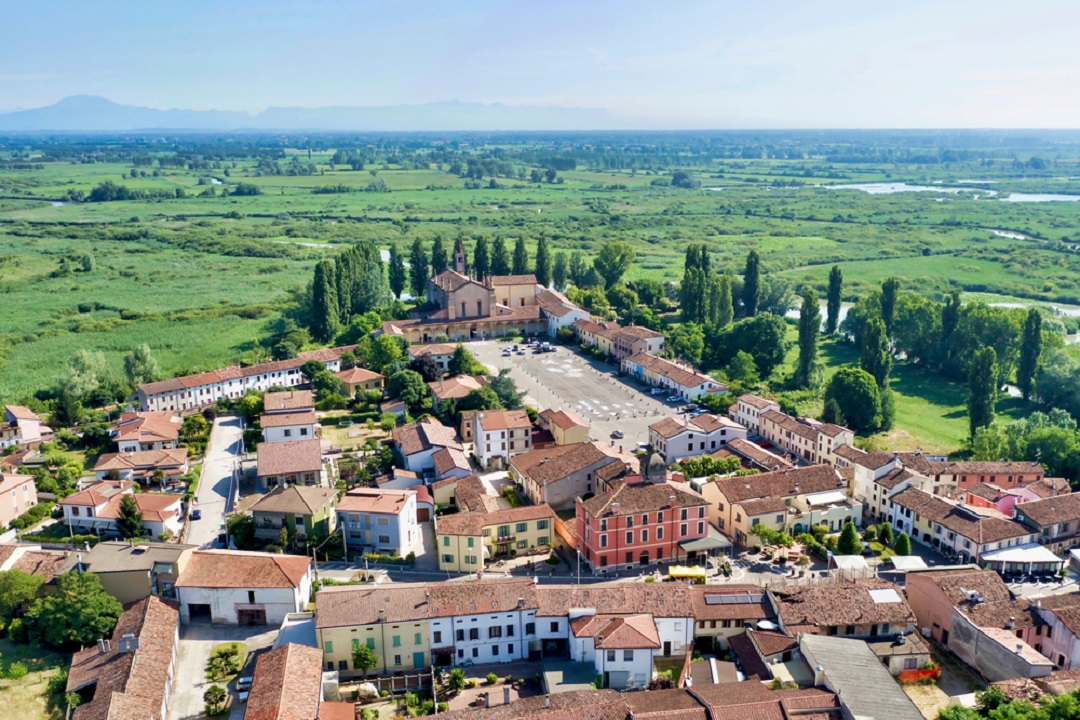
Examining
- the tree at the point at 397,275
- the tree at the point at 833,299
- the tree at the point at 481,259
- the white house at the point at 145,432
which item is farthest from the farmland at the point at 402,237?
the tree at the point at 481,259

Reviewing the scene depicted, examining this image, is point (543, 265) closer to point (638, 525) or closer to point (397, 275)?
point (397, 275)

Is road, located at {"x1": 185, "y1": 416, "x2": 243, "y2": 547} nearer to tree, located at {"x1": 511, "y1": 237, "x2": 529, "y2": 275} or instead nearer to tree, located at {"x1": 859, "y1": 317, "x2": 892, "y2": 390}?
tree, located at {"x1": 511, "y1": 237, "x2": 529, "y2": 275}

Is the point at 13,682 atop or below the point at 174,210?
below

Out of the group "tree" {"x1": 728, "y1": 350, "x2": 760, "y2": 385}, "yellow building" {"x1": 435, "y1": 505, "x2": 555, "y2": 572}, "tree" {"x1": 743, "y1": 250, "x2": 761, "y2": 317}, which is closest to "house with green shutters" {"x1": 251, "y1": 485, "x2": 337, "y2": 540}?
"yellow building" {"x1": 435, "y1": 505, "x2": 555, "y2": 572}

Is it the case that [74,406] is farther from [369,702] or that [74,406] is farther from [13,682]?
[369,702]

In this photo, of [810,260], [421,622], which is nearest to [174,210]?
[810,260]

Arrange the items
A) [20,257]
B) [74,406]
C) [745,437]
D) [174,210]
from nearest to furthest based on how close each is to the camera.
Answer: [745,437] < [74,406] < [20,257] < [174,210]
